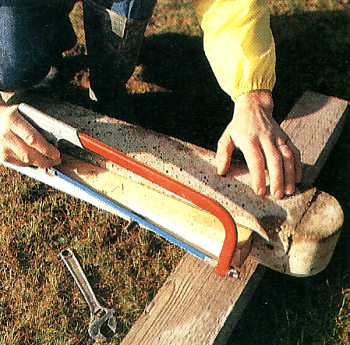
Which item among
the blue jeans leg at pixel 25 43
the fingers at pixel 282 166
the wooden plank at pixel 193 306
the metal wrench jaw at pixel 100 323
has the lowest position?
the metal wrench jaw at pixel 100 323

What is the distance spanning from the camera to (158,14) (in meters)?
3.93

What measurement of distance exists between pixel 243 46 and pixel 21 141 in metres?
1.16

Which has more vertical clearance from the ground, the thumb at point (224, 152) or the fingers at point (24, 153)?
the fingers at point (24, 153)

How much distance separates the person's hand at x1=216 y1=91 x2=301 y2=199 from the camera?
207 centimetres

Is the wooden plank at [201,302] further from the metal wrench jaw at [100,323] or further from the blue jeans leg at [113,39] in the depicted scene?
the blue jeans leg at [113,39]

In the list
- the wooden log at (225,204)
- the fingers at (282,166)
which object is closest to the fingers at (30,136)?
the wooden log at (225,204)

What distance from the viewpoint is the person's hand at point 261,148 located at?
207cm

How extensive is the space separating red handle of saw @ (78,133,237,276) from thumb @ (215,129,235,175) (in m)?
0.32

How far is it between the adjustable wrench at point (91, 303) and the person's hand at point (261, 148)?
3.86 ft

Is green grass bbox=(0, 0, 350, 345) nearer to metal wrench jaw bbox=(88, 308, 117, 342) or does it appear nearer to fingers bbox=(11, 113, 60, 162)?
metal wrench jaw bbox=(88, 308, 117, 342)

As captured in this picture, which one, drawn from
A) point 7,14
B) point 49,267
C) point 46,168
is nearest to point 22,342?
point 49,267

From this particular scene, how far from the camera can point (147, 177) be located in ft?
6.72

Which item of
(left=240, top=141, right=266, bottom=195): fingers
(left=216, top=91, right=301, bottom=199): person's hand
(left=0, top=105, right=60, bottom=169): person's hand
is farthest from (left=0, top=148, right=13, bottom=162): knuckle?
(left=240, top=141, right=266, bottom=195): fingers

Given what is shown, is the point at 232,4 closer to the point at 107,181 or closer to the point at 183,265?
the point at 107,181
